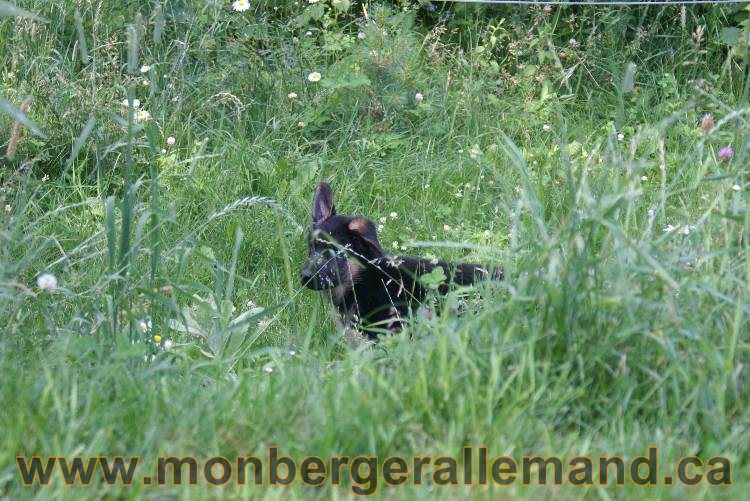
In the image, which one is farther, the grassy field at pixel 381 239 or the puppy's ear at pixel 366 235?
the puppy's ear at pixel 366 235

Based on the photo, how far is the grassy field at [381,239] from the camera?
250 cm

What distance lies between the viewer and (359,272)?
15.3 feet

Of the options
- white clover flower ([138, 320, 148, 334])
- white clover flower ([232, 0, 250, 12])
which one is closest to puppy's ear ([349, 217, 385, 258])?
white clover flower ([138, 320, 148, 334])

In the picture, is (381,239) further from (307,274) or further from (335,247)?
(307,274)

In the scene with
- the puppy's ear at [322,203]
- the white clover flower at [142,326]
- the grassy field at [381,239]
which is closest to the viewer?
the grassy field at [381,239]

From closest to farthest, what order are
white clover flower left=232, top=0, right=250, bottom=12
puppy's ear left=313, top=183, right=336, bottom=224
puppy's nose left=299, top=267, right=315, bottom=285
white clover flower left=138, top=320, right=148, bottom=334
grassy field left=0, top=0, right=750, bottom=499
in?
1. grassy field left=0, top=0, right=750, bottom=499
2. white clover flower left=138, top=320, right=148, bottom=334
3. puppy's nose left=299, top=267, right=315, bottom=285
4. puppy's ear left=313, top=183, right=336, bottom=224
5. white clover flower left=232, top=0, right=250, bottom=12

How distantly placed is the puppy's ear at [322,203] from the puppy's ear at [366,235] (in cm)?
26

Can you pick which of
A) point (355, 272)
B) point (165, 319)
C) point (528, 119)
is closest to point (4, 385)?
point (165, 319)

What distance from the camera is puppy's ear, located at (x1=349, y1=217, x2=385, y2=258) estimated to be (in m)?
4.40

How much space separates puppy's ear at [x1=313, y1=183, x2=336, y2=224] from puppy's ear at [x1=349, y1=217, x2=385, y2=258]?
0.26 meters

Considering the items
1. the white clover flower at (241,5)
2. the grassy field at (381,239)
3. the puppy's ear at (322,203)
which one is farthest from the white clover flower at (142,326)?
the white clover flower at (241,5)

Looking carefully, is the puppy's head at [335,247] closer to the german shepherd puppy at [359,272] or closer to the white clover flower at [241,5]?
the german shepherd puppy at [359,272]

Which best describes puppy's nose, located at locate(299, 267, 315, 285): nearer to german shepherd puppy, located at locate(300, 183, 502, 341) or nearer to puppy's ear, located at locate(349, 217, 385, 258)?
german shepherd puppy, located at locate(300, 183, 502, 341)

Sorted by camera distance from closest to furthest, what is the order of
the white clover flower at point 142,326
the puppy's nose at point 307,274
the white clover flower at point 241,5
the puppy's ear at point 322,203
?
the white clover flower at point 142,326 → the puppy's nose at point 307,274 → the puppy's ear at point 322,203 → the white clover flower at point 241,5
